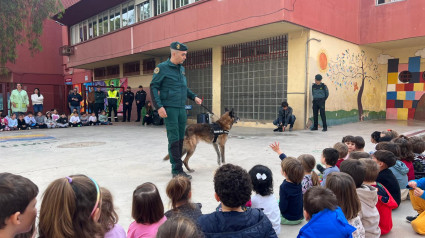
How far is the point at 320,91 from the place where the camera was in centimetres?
1023

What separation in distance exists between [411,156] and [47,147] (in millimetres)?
7724

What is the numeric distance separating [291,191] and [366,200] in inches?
24.9

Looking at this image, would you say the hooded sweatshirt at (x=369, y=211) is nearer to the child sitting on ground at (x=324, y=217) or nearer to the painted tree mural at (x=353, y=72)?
the child sitting on ground at (x=324, y=217)

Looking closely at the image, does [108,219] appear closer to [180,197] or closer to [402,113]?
[180,197]

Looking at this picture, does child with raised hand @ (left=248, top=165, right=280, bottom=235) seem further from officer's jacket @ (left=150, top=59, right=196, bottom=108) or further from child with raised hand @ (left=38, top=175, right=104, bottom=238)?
officer's jacket @ (left=150, top=59, right=196, bottom=108)

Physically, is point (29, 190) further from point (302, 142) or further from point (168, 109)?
→ point (302, 142)

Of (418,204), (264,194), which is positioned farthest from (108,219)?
(418,204)

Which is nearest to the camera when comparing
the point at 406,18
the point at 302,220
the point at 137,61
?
the point at 302,220

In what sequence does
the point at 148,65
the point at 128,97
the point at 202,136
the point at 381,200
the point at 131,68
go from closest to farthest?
1. the point at 381,200
2. the point at 202,136
3. the point at 128,97
4. the point at 148,65
5. the point at 131,68

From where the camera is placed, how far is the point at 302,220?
3.04m

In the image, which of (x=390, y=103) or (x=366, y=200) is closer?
(x=366, y=200)

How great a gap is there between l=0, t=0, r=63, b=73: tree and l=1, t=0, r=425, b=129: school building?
338 cm

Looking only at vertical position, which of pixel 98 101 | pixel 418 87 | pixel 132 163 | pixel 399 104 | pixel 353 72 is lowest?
pixel 132 163

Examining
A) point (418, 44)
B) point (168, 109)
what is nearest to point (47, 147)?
point (168, 109)
